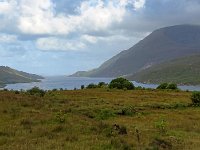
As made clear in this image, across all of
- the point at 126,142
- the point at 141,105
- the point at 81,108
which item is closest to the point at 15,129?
the point at 126,142

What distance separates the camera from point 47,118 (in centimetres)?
2928

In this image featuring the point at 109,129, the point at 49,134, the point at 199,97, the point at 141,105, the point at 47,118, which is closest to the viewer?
the point at 49,134

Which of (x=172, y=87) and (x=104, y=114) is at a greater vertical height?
(x=172, y=87)

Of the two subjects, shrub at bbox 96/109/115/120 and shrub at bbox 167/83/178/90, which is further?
shrub at bbox 167/83/178/90

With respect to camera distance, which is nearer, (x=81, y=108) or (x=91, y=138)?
(x=91, y=138)

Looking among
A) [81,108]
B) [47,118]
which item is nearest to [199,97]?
[81,108]

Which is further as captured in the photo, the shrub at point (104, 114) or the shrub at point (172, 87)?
the shrub at point (172, 87)

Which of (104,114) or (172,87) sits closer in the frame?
(104,114)

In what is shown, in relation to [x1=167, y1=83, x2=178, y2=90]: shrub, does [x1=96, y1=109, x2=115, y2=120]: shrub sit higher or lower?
lower

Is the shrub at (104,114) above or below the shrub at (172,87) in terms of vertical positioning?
below

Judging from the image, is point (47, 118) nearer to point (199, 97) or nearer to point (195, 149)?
point (195, 149)

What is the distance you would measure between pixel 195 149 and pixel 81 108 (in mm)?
26305

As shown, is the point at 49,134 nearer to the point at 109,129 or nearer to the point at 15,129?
the point at 15,129

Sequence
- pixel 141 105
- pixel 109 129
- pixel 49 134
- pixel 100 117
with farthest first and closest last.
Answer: pixel 141 105, pixel 100 117, pixel 109 129, pixel 49 134
